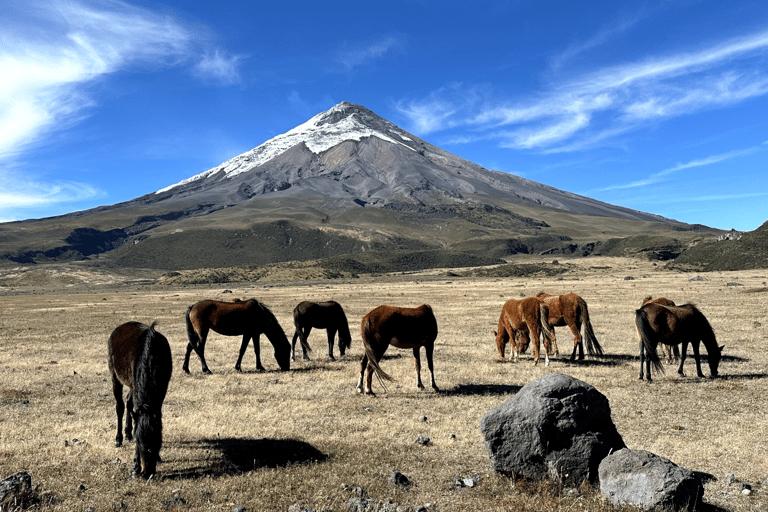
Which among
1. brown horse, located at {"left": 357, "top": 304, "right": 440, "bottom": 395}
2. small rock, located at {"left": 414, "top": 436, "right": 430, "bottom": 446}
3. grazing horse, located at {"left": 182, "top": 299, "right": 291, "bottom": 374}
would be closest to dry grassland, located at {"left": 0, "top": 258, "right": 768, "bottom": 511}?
small rock, located at {"left": 414, "top": 436, "right": 430, "bottom": 446}

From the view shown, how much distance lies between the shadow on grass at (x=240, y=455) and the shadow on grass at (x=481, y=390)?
17.8 feet

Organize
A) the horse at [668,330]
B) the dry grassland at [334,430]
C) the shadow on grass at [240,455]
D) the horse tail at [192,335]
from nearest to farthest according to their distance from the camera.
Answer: the dry grassland at [334,430] < the shadow on grass at [240,455] < the horse at [668,330] < the horse tail at [192,335]

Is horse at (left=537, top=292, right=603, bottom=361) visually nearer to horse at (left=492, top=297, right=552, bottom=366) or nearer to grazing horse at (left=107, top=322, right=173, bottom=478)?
horse at (left=492, top=297, right=552, bottom=366)

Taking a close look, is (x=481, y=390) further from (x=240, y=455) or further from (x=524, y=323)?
(x=240, y=455)

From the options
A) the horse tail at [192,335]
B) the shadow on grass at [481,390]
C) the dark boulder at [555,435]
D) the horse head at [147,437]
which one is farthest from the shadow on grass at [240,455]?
the horse tail at [192,335]

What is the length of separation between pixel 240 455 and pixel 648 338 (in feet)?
38.5

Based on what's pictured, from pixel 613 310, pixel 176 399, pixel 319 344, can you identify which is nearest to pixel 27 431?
pixel 176 399

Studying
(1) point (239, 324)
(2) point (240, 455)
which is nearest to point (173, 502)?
(2) point (240, 455)

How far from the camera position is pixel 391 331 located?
509 inches

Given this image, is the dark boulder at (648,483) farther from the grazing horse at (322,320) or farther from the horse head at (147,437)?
the grazing horse at (322,320)

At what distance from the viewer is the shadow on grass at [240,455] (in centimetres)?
800

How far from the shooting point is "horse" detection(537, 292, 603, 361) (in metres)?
17.0

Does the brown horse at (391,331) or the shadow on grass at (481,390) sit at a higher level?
the brown horse at (391,331)

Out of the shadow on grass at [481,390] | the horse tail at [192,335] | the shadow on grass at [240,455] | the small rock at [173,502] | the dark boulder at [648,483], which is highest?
the horse tail at [192,335]
